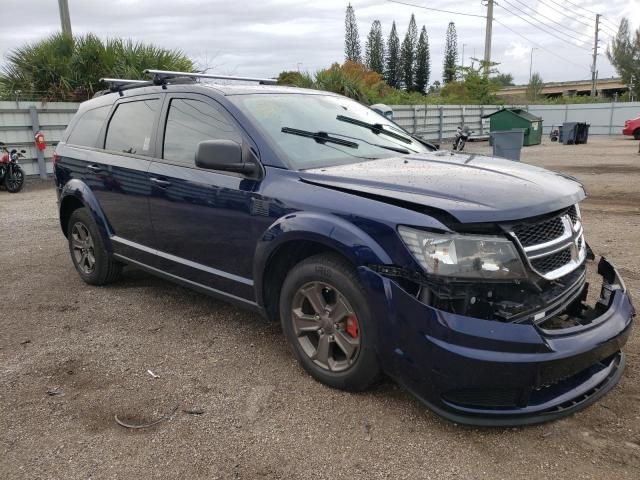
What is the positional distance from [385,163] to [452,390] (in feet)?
4.97

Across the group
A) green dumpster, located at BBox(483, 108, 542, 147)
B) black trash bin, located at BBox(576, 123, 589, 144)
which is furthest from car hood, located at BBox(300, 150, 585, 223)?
black trash bin, located at BBox(576, 123, 589, 144)

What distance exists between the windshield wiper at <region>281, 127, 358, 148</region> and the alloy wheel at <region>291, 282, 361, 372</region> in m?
1.09

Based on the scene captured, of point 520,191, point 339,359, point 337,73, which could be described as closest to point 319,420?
point 339,359

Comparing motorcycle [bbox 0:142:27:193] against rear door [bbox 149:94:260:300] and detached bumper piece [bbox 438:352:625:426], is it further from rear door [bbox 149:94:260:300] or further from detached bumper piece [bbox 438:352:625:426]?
detached bumper piece [bbox 438:352:625:426]

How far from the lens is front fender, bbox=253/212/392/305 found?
2.73 m

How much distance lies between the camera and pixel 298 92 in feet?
14.0

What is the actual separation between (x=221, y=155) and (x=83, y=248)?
2.67 metres

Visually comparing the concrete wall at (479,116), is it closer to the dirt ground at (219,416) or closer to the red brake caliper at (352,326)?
the dirt ground at (219,416)

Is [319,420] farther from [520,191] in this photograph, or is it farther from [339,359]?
[520,191]

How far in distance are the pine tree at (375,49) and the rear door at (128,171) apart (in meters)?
79.7

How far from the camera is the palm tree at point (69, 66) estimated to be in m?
15.0

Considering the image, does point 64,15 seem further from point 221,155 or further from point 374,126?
point 221,155

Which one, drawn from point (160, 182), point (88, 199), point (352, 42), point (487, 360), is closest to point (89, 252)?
point (88, 199)

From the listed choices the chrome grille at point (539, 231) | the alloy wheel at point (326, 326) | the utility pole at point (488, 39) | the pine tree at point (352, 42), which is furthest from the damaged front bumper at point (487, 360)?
the pine tree at point (352, 42)
